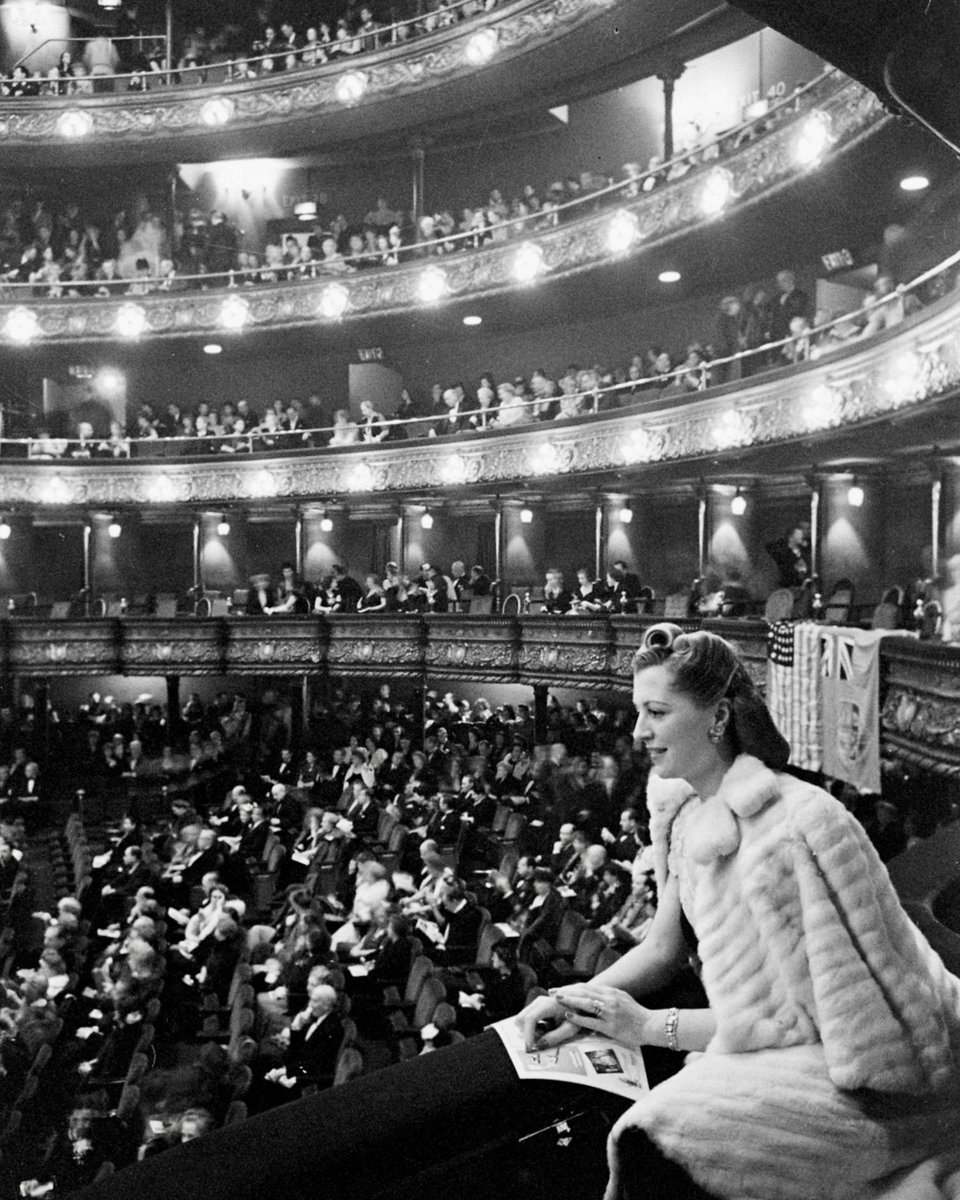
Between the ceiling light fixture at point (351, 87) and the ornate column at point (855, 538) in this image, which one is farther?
the ceiling light fixture at point (351, 87)

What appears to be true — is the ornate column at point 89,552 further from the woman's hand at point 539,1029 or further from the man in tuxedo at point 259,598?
the woman's hand at point 539,1029

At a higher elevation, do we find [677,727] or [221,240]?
[221,240]

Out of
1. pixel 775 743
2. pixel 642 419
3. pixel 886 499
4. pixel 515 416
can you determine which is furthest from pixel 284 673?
pixel 775 743

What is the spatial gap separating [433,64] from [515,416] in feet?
22.6

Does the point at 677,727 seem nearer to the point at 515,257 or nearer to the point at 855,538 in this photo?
the point at 855,538

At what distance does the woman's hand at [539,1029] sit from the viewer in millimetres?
2031

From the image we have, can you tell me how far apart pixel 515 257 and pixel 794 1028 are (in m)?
20.7

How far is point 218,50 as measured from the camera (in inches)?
1072

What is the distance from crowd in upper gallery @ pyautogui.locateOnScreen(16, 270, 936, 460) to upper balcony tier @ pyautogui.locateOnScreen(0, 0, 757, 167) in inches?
187

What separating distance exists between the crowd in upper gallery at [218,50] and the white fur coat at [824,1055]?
23502 mm

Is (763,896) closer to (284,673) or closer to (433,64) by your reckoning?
(284,673)

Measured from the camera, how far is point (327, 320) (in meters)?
24.1

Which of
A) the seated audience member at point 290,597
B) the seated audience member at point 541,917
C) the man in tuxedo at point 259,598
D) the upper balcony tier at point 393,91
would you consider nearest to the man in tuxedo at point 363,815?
the seated audience member at point 541,917

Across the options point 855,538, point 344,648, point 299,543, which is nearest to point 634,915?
point 855,538
